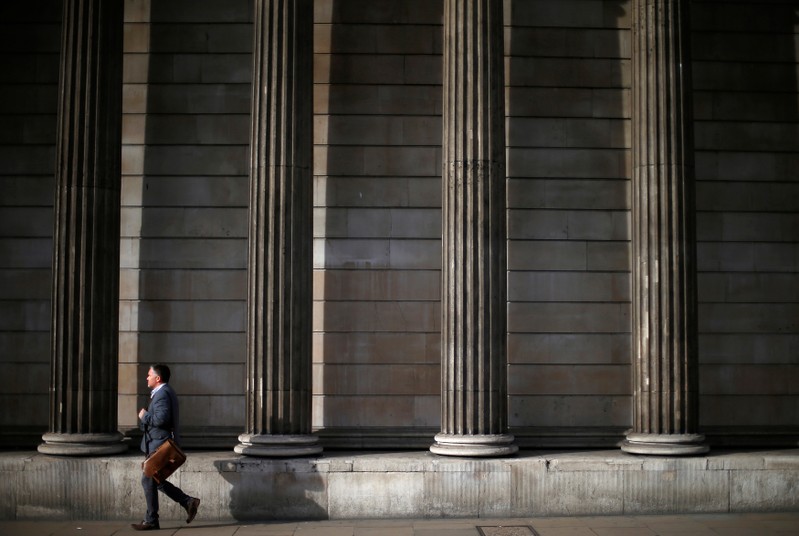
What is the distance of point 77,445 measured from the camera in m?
13.9

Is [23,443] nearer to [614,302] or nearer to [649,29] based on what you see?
[614,302]

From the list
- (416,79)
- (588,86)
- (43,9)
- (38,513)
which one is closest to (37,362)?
(38,513)

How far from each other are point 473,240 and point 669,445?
4755 mm

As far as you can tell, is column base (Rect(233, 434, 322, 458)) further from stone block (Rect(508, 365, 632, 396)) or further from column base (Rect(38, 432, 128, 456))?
stone block (Rect(508, 365, 632, 396))

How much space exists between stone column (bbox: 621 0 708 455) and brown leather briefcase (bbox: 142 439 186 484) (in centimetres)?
746

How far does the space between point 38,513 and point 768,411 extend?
527 inches

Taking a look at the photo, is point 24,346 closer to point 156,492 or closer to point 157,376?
point 157,376

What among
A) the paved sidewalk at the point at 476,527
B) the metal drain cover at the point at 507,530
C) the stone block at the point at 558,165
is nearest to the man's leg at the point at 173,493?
the paved sidewalk at the point at 476,527

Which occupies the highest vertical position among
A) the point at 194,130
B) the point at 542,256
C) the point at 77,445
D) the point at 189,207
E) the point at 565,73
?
the point at 565,73

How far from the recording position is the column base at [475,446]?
13.7 meters

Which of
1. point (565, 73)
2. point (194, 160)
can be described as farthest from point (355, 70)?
point (565, 73)

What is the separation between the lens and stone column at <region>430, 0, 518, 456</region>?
1396 cm

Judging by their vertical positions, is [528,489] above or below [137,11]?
below

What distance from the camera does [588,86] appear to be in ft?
54.3
